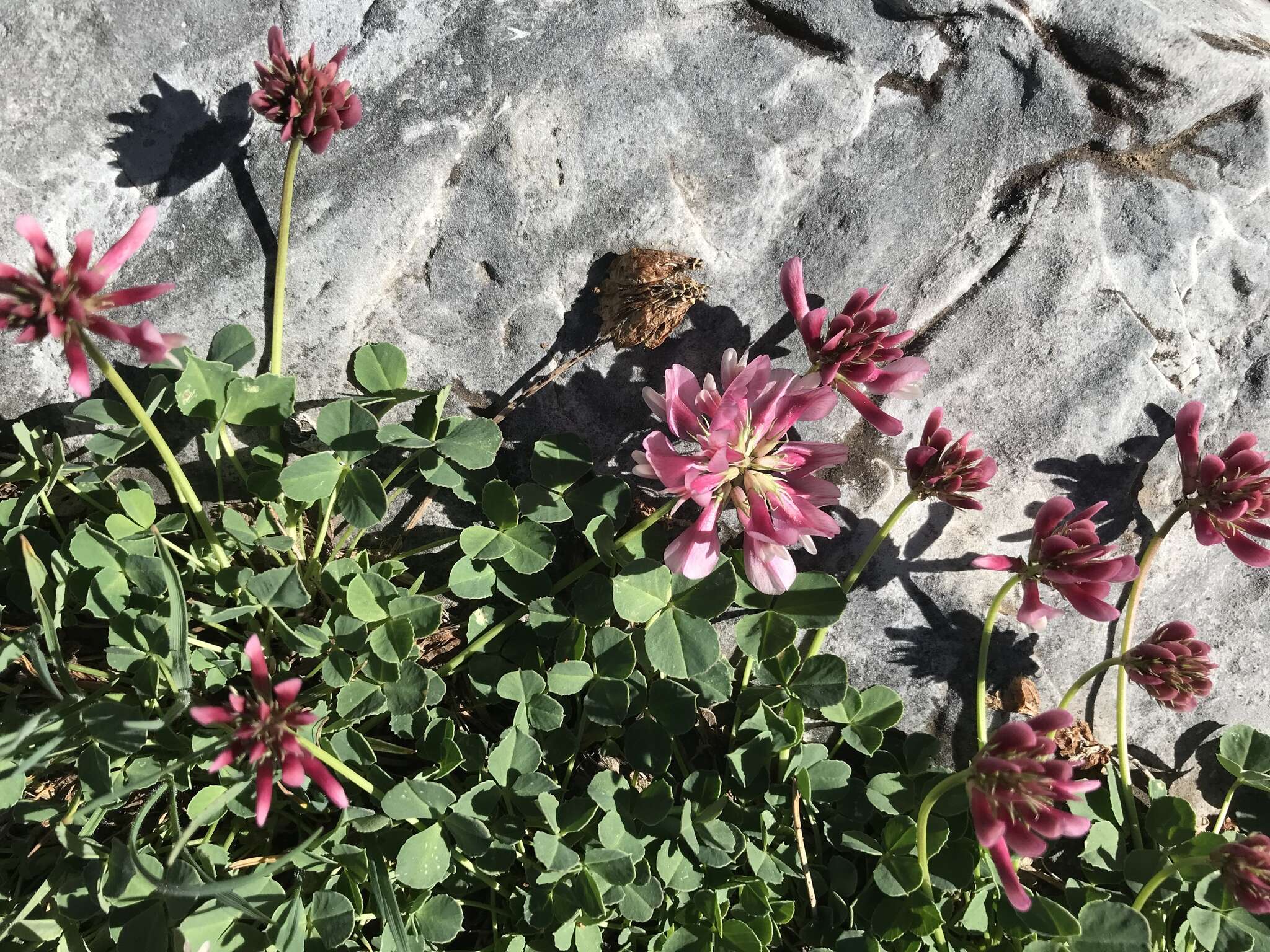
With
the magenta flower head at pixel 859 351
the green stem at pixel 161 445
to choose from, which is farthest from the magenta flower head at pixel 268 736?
the magenta flower head at pixel 859 351

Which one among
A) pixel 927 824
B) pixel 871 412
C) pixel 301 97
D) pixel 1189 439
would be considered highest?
pixel 301 97

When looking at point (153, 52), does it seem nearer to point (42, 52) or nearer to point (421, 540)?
point (42, 52)

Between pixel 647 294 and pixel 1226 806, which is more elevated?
pixel 647 294

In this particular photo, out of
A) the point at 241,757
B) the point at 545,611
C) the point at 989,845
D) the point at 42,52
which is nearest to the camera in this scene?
the point at 989,845

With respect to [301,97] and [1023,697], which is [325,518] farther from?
[1023,697]

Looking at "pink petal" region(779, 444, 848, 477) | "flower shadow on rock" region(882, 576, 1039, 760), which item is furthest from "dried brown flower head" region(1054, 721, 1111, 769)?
"pink petal" region(779, 444, 848, 477)

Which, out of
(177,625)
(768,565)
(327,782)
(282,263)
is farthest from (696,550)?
(282,263)

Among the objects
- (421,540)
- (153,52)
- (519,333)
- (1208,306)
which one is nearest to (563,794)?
(421,540)

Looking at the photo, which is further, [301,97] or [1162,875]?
[1162,875]
